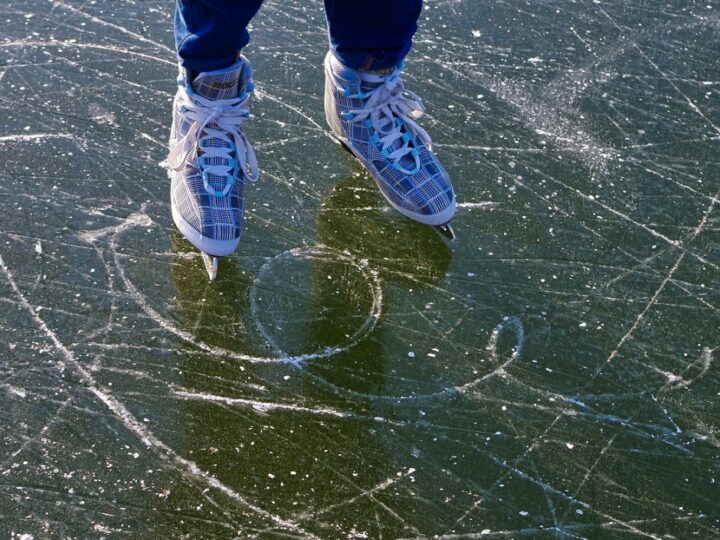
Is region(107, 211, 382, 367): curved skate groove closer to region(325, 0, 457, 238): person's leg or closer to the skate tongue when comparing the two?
region(325, 0, 457, 238): person's leg

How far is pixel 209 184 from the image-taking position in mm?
1953

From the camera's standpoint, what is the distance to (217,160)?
1976 millimetres

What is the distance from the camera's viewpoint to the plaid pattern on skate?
205 centimetres

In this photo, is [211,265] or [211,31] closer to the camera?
[211,31]

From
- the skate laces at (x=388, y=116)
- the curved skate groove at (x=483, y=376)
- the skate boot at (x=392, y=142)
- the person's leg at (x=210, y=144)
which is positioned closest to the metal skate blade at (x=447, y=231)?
the skate boot at (x=392, y=142)

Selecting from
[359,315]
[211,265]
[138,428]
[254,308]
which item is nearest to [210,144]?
[211,265]

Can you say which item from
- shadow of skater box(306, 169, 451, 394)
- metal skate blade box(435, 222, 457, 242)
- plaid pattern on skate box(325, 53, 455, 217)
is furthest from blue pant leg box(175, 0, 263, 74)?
metal skate blade box(435, 222, 457, 242)

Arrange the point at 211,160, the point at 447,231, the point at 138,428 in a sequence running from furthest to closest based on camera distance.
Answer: the point at 447,231
the point at 211,160
the point at 138,428

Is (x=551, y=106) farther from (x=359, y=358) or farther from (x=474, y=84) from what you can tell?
(x=359, y=358)

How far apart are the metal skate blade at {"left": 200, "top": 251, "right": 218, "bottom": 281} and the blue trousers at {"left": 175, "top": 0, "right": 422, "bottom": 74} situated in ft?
1.15

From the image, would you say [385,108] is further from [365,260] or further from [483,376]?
[483,376]

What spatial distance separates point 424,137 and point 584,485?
86cm

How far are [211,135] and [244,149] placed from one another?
8cm

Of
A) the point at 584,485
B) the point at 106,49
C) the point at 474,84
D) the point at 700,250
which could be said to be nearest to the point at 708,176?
the point at 700,250
